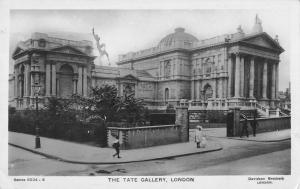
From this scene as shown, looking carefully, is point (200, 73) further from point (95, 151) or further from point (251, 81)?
point (95, 151)

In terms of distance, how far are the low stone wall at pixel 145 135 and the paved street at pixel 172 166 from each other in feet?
5.28

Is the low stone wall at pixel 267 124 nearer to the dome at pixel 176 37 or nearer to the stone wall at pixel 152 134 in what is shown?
the stone wall at pixel 152 134

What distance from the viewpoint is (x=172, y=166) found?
845 centimetres

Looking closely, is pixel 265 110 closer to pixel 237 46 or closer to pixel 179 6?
pixel 237 46

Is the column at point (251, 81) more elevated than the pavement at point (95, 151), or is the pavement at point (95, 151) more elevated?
the column at point (251, 81)

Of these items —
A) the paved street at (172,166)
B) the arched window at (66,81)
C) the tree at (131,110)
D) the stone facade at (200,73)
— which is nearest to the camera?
the paved street at (172,166)

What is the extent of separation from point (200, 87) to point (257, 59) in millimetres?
4260

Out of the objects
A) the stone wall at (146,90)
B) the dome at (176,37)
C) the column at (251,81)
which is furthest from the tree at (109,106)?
the column at (251,81)

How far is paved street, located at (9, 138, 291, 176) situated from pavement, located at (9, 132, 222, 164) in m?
0.20

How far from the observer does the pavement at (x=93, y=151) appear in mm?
8625

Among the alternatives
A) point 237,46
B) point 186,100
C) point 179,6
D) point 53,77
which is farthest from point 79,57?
point 179,6

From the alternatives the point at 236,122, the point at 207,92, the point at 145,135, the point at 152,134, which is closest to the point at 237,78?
the point at 207,92

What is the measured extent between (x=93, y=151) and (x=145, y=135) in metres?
2.02

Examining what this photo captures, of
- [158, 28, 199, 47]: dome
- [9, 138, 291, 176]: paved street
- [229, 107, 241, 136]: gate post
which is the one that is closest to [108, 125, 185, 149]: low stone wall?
[9, 138, 291, 176]: paved street
